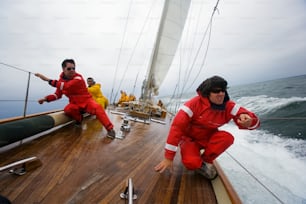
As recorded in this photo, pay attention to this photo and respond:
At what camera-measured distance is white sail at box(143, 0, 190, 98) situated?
3.59 m

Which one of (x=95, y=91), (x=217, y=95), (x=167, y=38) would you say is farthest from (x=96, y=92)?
(x=167, y=38)

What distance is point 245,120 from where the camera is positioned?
851mm

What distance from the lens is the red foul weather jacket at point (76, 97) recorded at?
1.57 metres

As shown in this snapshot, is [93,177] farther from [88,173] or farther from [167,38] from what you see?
[167,38]

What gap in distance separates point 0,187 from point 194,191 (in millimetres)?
1150

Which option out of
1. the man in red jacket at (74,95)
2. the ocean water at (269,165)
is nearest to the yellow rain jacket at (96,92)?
the man in red jacket at (74,95)

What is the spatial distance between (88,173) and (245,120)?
1.14 metres

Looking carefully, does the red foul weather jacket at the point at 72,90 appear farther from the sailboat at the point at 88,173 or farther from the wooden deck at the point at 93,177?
the wooden deck at the point at 93,177

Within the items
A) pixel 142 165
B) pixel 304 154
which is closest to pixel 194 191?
pixel 142 165

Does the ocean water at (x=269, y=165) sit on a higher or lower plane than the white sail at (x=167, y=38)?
lower

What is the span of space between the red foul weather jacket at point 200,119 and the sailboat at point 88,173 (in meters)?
0.24

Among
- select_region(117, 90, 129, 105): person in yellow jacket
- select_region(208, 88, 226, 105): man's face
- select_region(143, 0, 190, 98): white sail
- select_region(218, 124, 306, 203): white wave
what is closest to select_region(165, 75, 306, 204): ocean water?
select_region(218, 124, 306, 203): white wave

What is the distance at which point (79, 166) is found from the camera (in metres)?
0.98

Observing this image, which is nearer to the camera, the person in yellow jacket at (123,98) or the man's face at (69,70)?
the man's face at (69,70)
